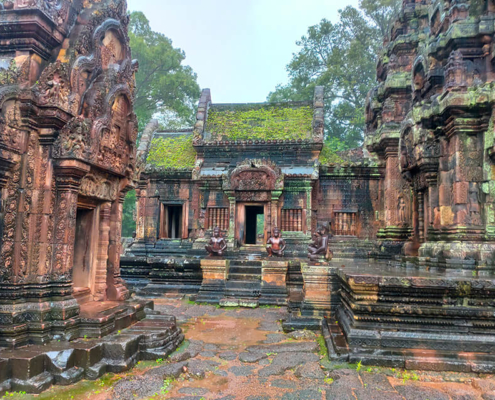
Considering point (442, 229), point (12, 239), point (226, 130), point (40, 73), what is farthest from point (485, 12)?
point (226, 130)

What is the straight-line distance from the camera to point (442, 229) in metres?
7.93

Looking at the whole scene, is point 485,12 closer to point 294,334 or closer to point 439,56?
point 439,56

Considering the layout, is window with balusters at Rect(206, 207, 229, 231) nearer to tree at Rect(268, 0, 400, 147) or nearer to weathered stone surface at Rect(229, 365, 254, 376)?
weathered stone surface at Rect(229, 365, 254, 376)

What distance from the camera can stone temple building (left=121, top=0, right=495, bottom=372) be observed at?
524cm

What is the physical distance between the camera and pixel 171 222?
700 inches

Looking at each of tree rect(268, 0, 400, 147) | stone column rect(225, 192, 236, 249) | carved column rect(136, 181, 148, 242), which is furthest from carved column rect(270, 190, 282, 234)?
tree rect(268, 0, 400, 147)

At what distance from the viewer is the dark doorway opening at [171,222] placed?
16969mm

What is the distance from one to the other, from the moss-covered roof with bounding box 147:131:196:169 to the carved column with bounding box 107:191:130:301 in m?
9.60

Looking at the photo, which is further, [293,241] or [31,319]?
[293,241]

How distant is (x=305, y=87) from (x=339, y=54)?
388cm

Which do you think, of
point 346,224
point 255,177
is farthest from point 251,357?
point 346,224

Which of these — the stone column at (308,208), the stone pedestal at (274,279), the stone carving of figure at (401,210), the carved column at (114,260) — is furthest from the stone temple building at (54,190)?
the stone column at (308,208)

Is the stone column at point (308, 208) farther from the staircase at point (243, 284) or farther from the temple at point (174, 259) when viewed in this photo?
the staircase at point (243, 284)

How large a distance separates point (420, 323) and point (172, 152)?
1441cm
